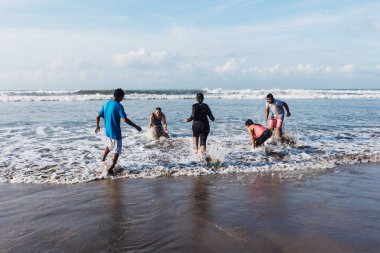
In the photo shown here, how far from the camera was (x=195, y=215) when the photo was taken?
512 cm

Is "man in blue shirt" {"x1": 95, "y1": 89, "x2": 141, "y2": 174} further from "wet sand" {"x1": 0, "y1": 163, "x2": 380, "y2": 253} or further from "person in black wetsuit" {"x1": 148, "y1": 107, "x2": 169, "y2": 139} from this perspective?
"person in black wetsuit" {"x1": 148, "y1": 107, "x2": 169, "y2": 139}

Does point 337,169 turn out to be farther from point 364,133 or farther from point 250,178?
point 364,133

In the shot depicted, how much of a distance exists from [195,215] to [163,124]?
312 inches

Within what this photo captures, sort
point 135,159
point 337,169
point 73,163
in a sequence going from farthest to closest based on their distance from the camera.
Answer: point 135,159, point 73,163, point 337,169

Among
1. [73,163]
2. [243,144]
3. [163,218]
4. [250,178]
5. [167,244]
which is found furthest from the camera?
[243,144]

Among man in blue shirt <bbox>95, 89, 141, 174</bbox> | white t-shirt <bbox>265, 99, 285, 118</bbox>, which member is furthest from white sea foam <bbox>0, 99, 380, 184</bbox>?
white t-shirt <bbox>265, 99, 285, 118</bbox>

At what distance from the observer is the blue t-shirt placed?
7.54m

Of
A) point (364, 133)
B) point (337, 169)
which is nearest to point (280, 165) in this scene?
point (337, 169)

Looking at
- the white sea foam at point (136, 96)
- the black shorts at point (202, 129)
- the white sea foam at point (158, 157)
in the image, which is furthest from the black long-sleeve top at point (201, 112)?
the white sea foam at point (136, 96)

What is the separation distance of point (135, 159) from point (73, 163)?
1.60m

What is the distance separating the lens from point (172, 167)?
27.7 ft

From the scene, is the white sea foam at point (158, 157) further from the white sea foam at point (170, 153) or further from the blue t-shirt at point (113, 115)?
the blue t-shirt at point (113, 115)

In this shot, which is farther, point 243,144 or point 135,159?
point 243,144

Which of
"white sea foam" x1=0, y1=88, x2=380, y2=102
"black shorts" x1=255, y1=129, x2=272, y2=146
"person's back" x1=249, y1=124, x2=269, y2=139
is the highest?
"white sea foam" x1=0, y1=88, x2=380, y2=102
